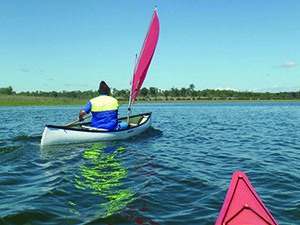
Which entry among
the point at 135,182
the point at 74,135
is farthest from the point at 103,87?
the point at 135,182

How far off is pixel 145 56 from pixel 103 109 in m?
5.59

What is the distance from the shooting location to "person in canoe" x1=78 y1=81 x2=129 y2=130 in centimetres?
1009

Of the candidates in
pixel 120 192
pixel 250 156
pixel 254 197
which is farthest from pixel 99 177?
pixel 250 156

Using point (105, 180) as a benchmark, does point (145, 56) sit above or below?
above

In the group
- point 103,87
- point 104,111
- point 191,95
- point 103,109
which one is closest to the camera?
point 103,87

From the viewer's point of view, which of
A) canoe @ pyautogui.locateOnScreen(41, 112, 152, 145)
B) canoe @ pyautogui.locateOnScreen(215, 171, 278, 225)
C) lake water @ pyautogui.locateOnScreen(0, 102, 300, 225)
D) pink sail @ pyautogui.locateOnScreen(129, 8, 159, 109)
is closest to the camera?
canoe @ pyautogui.locateOnScreen(215, 171, 278, 225)

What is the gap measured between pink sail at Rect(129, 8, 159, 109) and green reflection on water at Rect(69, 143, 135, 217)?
667cm

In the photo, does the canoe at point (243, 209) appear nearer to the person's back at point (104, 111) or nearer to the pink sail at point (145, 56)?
the person's back at point (104, 111)

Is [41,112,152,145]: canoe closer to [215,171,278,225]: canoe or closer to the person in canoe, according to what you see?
the person in canoe

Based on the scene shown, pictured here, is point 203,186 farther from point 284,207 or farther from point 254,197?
point 254,197

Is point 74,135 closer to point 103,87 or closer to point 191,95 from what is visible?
point 103,87

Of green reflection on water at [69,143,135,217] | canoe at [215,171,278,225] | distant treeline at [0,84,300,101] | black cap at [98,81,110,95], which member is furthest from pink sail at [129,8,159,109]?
distant treeline at [0,84,300,101]

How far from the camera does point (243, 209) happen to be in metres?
2.93

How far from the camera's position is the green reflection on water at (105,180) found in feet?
14.5
